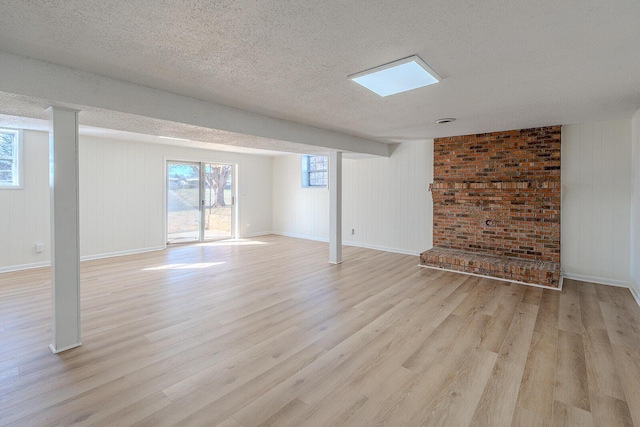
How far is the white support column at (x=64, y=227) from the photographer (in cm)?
255

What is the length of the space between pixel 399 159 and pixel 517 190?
2.31 m

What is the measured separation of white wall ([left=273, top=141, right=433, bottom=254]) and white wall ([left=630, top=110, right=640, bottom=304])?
9.25 ft

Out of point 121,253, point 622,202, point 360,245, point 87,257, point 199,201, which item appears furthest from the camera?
point 199,201

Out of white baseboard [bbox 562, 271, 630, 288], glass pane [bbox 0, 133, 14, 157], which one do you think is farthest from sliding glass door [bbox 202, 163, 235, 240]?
white baseboard [bbox 562, 271, 630, 288]

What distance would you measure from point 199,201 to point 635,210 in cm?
820

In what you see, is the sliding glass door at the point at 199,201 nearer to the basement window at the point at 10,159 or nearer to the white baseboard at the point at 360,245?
the white baseboard at the point at 360,245

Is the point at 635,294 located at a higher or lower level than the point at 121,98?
lower

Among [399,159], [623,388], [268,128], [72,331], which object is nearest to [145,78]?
[268,128]

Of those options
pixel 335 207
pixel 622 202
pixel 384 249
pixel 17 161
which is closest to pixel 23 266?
pixel 17 161

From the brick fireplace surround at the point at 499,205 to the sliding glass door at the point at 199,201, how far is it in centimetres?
540

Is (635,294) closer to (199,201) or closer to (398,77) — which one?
(398,77)

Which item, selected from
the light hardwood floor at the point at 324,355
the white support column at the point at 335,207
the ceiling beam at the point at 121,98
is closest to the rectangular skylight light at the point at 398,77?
the ceiling beam at the point at 121,98

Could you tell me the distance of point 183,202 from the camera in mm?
7535

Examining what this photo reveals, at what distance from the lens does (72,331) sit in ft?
8.70
